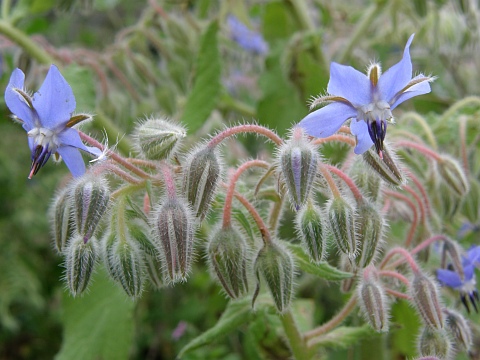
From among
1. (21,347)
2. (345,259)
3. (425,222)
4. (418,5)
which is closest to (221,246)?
(345,259)

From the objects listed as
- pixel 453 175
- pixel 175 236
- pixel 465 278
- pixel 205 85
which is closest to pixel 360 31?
pixel 205 85

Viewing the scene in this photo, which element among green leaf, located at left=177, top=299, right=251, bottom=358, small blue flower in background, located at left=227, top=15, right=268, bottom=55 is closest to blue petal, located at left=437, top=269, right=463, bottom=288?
green leaf, located at left=177, top=299, right=251, bottom=358

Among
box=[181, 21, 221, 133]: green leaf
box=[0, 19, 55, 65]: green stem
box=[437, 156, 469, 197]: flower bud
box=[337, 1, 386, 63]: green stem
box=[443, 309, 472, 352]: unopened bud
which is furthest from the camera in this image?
box=[337, 1, 386, 63]: green stem

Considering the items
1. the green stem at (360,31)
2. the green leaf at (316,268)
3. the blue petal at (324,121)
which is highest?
the green stem at (360,31)

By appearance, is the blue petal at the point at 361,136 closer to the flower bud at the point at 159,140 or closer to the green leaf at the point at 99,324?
the flower bud at the point at 159,140

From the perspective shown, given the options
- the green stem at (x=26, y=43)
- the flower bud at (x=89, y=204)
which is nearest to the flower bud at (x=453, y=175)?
the flower bud at (x=89, y=204)

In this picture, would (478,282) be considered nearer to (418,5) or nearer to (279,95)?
(279,95)

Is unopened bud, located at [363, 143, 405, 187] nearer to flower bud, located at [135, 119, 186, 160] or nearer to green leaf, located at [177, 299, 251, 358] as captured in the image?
flower bud, located at [135, 119, 186, 160]
